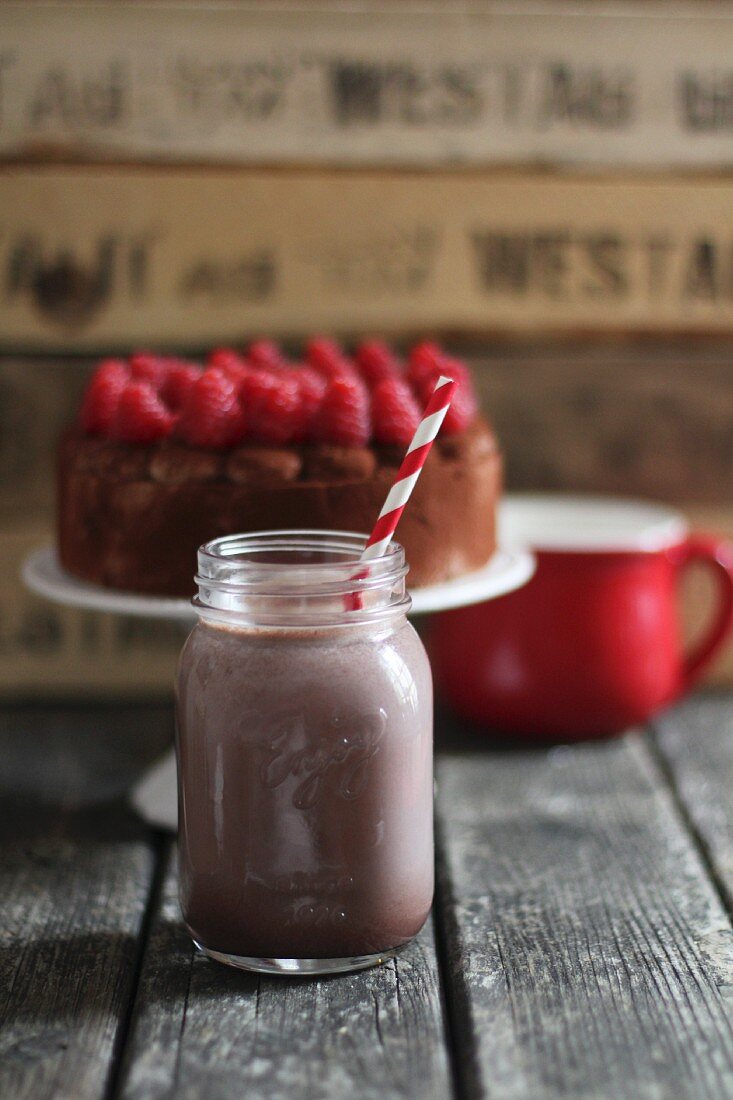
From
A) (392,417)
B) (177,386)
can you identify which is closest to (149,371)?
(177,386)

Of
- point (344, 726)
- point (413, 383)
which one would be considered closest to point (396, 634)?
point (344, 726)

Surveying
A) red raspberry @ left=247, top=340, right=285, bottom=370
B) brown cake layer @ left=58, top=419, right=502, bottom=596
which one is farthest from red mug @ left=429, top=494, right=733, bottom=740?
red raspberry @ left=247, top=340, right=285, bottom=370

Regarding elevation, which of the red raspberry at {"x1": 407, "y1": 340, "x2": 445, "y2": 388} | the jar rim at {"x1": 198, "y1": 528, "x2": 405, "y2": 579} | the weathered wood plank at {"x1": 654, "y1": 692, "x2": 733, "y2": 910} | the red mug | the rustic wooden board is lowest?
the weathered wood plank at {"x1": 654, "y1": 692, "x2": 733, "y2": 910}

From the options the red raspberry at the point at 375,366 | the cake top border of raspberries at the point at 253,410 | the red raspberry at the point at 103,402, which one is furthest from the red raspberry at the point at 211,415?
the red raspberry at the point at 375,366

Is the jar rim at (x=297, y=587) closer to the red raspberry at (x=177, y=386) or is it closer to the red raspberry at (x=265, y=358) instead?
the red raspberry at (x=177, y=386)

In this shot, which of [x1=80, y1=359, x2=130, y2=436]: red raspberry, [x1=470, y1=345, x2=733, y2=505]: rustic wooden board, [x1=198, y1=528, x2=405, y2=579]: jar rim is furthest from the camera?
[x1=470, y1=345, x2=733, y2=505]: rustic wooden board

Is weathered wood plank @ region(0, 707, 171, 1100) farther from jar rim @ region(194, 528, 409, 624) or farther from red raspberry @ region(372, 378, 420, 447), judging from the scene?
red raspberry @ region(372, 378, 420, 447)

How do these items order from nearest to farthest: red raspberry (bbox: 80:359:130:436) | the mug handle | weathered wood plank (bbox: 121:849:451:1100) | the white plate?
weathered wood plank (bbox: 121:849:451:1100)
the white plate
red raspberry (bbox: 80:359:130:436)
the mug handle
